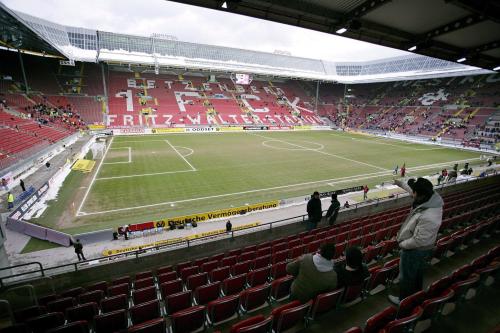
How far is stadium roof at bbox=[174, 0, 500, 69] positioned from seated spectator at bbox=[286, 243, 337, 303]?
8.57 meters

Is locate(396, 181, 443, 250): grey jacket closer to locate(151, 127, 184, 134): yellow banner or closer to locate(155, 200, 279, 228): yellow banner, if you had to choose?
locate(155, 200, 279, 228): yellow banner

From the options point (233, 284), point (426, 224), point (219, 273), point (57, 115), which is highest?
point (57, 115)

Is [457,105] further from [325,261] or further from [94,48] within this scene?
[94,48]

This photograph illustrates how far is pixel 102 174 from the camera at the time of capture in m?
25.9

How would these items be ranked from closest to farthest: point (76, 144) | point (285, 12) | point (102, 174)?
point (285, 12), point (102, 174), point (76, 144)

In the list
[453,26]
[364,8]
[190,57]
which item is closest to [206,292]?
[364,8]

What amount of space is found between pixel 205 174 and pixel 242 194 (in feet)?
21.4

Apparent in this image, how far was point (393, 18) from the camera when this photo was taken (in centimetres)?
1108

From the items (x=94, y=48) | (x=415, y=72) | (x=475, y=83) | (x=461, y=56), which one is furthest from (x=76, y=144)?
(x=475, y=83)

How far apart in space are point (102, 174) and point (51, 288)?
20.5 meters

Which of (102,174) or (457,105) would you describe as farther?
(457,105)

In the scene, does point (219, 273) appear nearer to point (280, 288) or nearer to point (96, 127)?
point (280, 288)

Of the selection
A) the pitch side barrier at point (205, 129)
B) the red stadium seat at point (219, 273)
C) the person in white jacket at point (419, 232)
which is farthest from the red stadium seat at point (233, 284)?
the pitch side barrier at point (205, 129)

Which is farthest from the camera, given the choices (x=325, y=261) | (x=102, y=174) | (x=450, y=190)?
(x=102, y=174)
